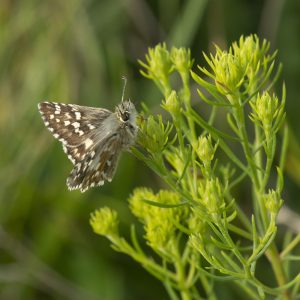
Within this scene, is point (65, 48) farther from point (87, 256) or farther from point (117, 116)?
point (117, 116)

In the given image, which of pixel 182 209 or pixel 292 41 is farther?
pixel 292 41

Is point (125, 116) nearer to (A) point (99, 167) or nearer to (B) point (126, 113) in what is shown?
(B) point (126, 113)

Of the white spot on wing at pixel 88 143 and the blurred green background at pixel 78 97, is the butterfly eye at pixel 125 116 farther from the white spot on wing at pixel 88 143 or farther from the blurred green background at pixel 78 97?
the blurred green background at pixel 78 97

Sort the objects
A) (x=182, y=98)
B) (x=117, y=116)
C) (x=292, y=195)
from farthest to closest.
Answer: (x=292, y=195) < (x=117, y=116) < (x=182, y=98)

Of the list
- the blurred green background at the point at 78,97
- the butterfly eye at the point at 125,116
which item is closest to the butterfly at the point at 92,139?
the butterfly eye at the point at 125,116

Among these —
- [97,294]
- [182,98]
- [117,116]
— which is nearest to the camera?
[182,98]

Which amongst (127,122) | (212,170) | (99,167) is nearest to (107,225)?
(99,167)

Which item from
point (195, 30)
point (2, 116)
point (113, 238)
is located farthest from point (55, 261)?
point (113, 238)
